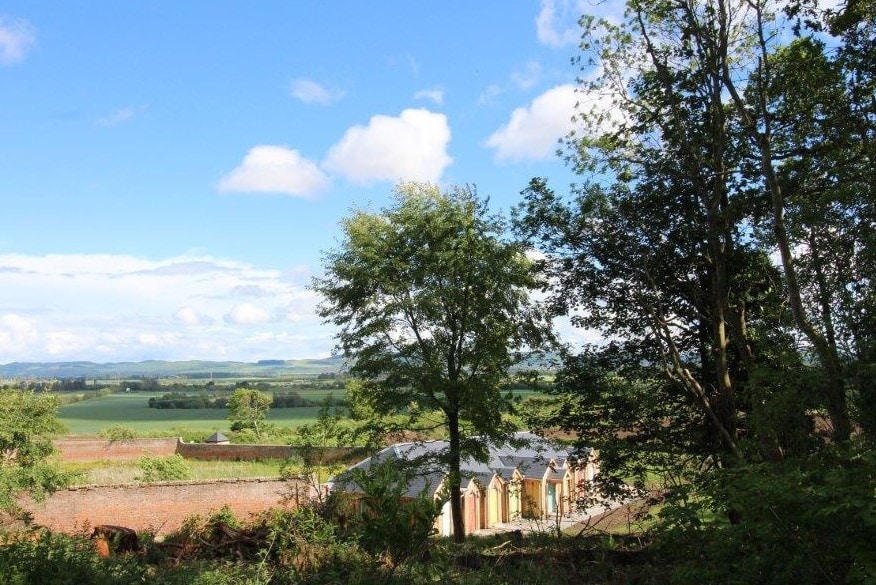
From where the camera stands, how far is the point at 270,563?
8.86 meters

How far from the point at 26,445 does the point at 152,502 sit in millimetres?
5822

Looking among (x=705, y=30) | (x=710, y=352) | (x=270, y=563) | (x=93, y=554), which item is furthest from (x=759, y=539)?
(x=710, y=352)

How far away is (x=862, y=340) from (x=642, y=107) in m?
6.97

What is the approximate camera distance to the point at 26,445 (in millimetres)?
23703

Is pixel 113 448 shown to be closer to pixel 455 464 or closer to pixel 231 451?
pixel 231 451

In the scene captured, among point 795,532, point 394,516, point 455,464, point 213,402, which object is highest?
point 394,516

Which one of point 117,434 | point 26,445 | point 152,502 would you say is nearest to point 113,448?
point 117,434

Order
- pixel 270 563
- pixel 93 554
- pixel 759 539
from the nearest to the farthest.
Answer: pixel 759 539 < pixel 93 554 < pixel 270 563

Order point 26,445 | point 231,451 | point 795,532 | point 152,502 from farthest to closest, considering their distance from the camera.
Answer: point 231,451 < point 152,502 < point 26,445 < point 795,532

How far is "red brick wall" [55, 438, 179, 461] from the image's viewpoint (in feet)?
170

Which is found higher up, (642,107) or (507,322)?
(642,107)

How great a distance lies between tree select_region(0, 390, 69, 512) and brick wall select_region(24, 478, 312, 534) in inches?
68.9

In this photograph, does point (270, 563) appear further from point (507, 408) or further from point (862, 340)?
point (507, 408)

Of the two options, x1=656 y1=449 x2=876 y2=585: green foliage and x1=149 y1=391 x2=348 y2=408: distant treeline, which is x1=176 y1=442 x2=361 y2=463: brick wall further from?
x1=149 y1=391 x2=348 y2=408: distant treeline
